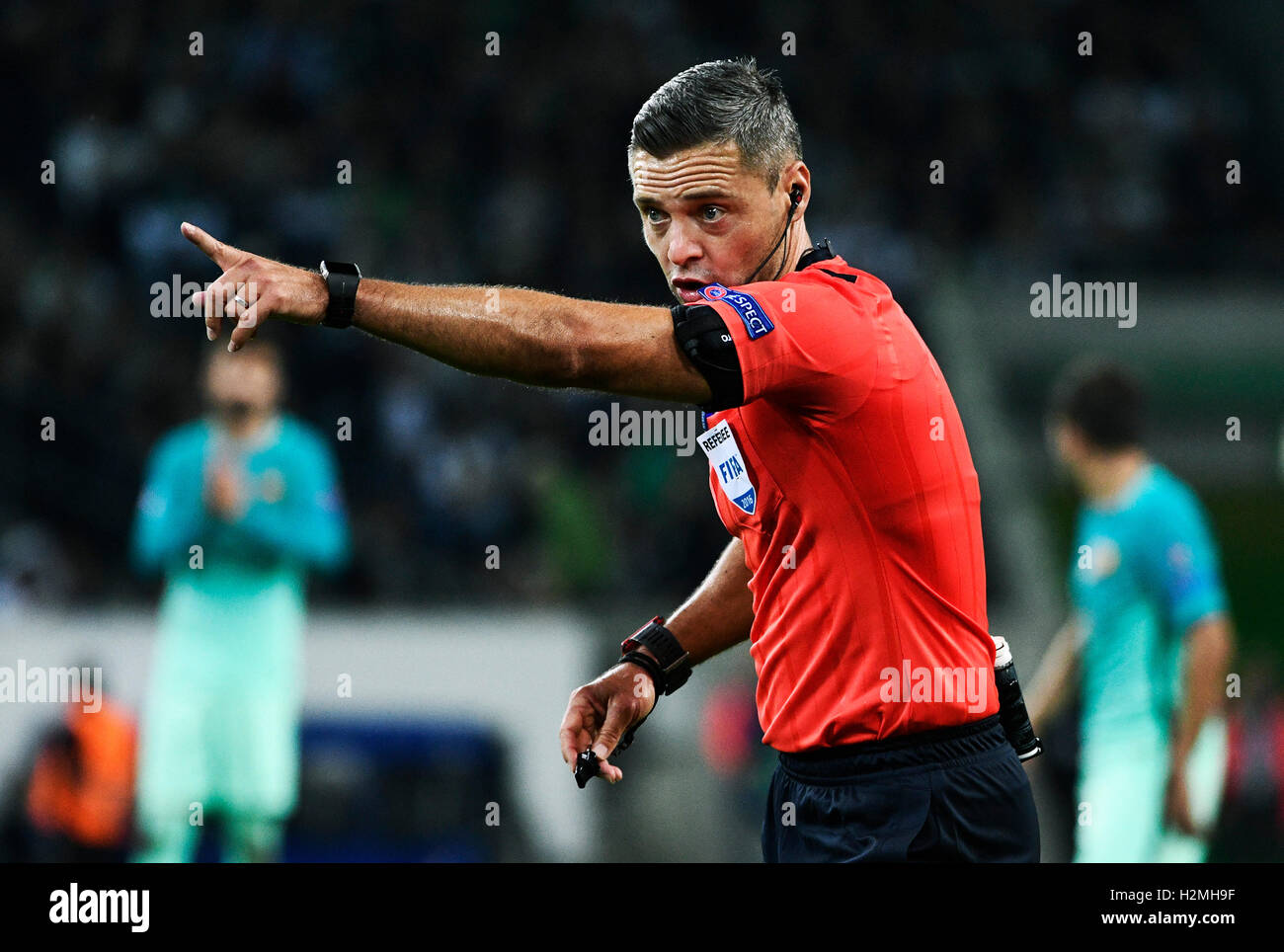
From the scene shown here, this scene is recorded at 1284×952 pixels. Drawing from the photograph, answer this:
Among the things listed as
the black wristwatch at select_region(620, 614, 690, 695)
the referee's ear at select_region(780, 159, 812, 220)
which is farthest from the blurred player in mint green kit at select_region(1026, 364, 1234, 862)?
the referee's ear at select_region(780, 159, 812, 220)

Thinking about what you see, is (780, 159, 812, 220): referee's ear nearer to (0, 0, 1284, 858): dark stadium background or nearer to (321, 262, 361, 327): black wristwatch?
(321, 262, 361, 327): black wristwatch

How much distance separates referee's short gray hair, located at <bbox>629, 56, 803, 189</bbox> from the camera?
3.12m

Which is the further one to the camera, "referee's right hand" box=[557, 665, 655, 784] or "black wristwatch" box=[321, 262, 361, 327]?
"referee's right hand" box=[557, 665, 655, 784]

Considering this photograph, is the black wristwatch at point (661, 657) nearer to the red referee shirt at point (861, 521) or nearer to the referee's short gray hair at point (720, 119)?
the red referee shirt at point (861, 521)

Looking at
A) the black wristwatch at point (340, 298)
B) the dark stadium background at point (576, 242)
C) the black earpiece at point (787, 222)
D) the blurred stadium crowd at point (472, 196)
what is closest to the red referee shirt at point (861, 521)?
the black earpiece at point (787, 222)

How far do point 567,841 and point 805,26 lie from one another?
8.35 m

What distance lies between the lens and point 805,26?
13.6 metres

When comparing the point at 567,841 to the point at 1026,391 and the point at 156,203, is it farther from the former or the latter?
the point at 156,203

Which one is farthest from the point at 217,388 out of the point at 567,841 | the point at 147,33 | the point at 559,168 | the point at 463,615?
the point at 147,33

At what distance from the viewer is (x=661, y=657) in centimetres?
363

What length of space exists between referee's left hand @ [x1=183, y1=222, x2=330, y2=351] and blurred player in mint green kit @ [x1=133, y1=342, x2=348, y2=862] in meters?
4.60

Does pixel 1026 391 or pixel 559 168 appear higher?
pixel 559 168

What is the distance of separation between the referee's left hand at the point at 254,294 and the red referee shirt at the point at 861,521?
0.72 metres

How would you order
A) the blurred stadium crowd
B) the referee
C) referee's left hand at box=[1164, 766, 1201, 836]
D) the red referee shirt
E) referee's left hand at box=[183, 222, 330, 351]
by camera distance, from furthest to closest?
the blurred stadium crowd, referee's left hand at box=[1164, 766, 1201, 836], the red referee shirt, the referee, referee's left hand at box=[183, 222, 330, 351]
